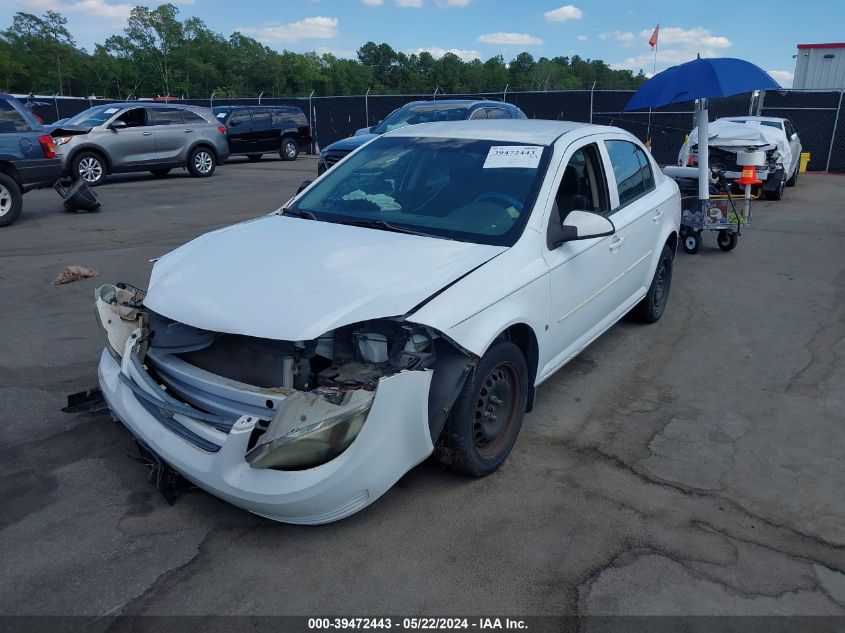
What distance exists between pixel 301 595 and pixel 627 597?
50.9 inches

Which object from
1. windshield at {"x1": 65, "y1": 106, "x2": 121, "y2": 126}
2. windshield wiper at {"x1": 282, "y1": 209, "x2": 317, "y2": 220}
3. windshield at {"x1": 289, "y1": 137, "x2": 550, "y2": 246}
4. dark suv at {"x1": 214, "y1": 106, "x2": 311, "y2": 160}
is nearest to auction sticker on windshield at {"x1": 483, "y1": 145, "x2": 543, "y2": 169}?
windshield at {"x1": 289, "y1": 137, "x2": 550, "y2": 246}

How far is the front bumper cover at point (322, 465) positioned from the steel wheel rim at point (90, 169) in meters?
13.5

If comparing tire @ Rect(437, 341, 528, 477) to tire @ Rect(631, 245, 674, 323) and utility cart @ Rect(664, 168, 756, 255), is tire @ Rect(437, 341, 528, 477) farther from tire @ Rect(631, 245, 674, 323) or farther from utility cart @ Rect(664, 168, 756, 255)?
utility cart @ Rect(664, 168, 756, 255)

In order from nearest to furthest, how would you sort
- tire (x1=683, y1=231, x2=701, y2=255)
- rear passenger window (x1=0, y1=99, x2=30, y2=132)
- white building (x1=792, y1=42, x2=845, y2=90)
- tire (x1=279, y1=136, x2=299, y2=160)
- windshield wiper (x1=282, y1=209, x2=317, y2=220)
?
windshield wiper (x1=282, y1=209, x2=317, y2=220)
tire (x1=683, y1=231, x2=701, y2=255)
rear passenger window (x1=0, y1=99, x2=30, y2=132)
tire (x1=279, y1=136, x2=299, y2=160)
white building (x1=792, y1=42, x2=845, y2=90)

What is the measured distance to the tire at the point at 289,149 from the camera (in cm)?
2245

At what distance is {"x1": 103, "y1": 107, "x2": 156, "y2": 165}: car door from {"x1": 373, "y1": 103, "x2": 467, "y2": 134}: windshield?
6.07 metres

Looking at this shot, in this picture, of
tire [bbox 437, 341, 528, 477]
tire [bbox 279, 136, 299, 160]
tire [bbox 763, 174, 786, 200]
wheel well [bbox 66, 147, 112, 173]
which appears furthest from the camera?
tire [bbox 279, 136, 299, 160]

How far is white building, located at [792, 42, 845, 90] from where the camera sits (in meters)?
26.8

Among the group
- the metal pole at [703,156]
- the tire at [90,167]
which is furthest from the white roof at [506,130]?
the tire at [90,167]

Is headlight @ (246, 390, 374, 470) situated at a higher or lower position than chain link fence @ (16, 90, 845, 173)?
lower

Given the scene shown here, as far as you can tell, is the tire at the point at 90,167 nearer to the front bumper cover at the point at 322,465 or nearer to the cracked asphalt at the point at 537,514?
the cracked asphalt at the point at 537,514

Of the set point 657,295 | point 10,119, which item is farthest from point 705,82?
point 10,119

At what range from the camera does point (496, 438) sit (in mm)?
3594

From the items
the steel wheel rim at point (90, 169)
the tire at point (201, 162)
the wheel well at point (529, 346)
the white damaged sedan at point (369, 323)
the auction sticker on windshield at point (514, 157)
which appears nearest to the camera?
the white damaged sedan at point (369, 323)
